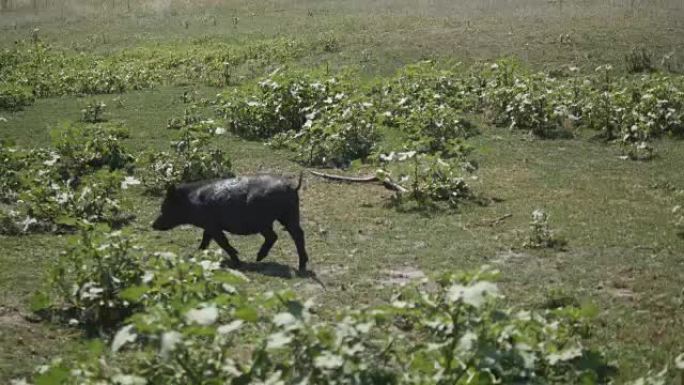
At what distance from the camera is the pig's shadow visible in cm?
1084

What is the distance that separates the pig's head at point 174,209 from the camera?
38.1 ft

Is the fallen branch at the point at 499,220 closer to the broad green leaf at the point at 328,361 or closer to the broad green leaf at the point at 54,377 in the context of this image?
the broad green leaf at the point at 328,361

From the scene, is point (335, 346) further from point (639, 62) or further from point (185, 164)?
point (639, 62)

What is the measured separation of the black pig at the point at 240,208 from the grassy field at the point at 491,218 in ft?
1.44

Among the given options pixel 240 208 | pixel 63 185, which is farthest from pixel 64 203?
pixel 240 208

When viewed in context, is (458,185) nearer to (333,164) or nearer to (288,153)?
(333,164)

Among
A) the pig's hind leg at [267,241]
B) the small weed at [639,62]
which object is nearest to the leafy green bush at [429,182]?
A: the pig's hind leg at [267,241]

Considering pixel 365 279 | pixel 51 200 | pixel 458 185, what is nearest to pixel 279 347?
pixel 365 279

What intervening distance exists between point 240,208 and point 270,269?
2.66 ft

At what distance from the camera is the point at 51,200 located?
1255cm

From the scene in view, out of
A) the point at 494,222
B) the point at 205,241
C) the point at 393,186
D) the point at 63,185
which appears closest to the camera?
the point at 205,241

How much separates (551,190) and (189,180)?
594 cm

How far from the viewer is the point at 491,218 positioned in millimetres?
13586

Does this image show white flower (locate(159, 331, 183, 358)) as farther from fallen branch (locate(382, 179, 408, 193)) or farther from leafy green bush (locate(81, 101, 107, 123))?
leafy green bush (locate(81, 101, 107, 123))
